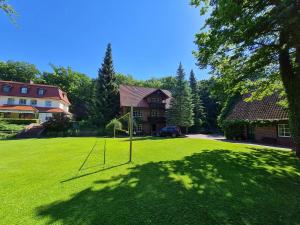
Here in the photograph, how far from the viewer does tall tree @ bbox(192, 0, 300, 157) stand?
24.5 feet

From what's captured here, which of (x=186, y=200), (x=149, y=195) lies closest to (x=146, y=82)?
(x=149, y=195)

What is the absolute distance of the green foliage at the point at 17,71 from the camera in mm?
55947

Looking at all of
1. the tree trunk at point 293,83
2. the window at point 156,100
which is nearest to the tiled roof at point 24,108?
the window at point 156,100

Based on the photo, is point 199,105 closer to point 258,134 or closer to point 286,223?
point 258,134

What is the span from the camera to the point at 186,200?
16.2 feet

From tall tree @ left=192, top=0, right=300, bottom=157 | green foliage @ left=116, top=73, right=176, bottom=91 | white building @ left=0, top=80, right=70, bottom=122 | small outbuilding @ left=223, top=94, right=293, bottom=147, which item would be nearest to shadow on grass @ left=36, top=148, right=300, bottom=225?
tall tree @ left=192, top=0, right=300, bottom=157

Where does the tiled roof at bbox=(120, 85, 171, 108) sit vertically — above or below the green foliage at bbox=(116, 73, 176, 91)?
below

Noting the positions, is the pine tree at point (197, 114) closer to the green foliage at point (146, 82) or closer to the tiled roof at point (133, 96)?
the tiled roof at point (133, 96)

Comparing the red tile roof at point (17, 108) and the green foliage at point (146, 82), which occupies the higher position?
the green foliage at point (146, 82)

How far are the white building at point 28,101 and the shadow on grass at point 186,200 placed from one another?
40779 millimetres

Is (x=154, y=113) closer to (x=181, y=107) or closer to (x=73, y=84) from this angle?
(x=181, y=107)

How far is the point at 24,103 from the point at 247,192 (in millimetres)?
49804

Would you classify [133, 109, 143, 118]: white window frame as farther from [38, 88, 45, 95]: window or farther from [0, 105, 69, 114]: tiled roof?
[38, 88, 45, 95]: window

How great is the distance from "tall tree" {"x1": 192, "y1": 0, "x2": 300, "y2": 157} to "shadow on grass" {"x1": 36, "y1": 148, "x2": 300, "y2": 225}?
230 inches
